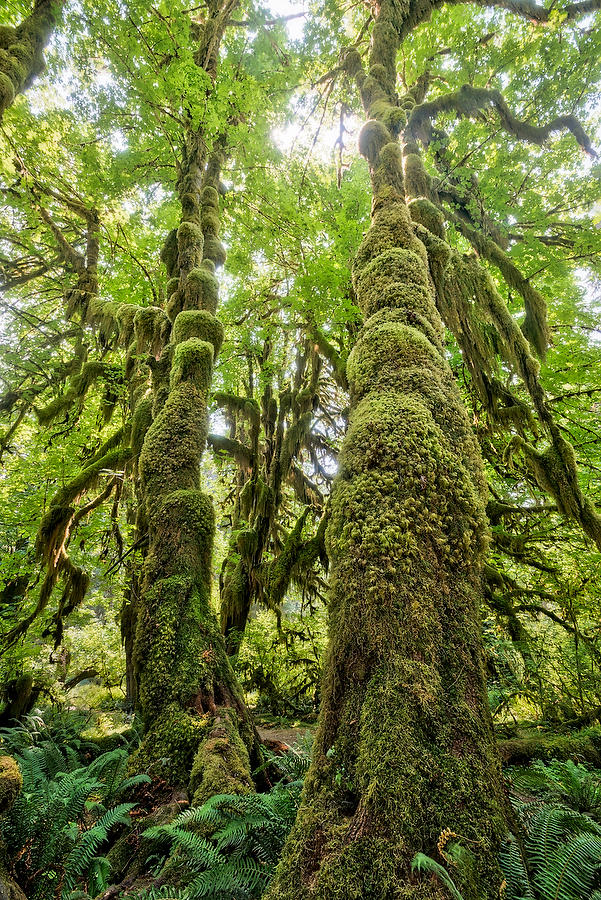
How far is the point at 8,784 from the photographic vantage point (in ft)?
5.44

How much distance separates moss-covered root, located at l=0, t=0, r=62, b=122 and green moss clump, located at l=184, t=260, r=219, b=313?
2.21 m

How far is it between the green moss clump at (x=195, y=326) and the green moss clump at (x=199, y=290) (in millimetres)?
236

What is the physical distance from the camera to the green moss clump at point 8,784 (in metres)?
1.61

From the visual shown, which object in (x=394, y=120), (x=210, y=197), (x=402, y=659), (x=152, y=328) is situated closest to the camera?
(x=402, y=659)

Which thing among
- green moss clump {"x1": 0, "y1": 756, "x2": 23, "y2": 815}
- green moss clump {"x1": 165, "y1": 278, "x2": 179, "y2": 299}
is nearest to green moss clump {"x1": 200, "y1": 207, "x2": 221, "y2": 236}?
green moss clump {"x1": 165, "y1": 278, "x2": 179, "y2": 299}

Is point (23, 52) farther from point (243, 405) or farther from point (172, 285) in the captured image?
point (243, 405)

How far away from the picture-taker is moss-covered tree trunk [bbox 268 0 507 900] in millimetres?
1214

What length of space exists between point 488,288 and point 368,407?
2.99m

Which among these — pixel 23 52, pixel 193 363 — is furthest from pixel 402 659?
pixel 23 52

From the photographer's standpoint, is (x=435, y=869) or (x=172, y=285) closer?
(x=435, y=869)

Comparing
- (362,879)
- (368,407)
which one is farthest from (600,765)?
(368,407)

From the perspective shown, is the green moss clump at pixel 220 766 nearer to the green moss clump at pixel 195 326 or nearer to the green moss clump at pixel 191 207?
the green moss clump at pixel 195 326

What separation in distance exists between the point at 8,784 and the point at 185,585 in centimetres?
188

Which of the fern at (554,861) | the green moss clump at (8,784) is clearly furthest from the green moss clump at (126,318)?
the fern at (554,861)
